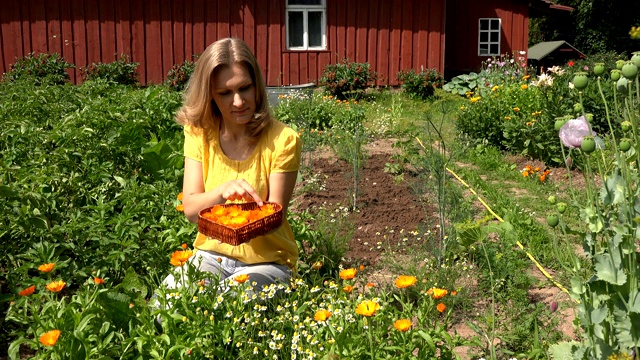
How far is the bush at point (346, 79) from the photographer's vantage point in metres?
12.6

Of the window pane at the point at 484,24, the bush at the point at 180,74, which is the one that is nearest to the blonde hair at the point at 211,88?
the bush at the point at 180,74

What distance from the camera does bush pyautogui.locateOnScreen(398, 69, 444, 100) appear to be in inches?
512

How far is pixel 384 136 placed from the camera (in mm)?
7609

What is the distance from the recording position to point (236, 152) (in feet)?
9.85

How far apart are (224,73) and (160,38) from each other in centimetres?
1071

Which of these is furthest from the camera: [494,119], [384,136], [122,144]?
[384,136]

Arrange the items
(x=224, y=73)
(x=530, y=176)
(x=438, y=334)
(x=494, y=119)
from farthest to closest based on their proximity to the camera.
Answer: (x=494, y=119) → (x=530, y=176) → (x=224, y=73) → (x=438, y=334)

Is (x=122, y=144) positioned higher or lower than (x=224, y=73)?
lower

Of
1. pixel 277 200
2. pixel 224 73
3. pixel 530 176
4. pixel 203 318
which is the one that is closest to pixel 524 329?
pixel 277 200

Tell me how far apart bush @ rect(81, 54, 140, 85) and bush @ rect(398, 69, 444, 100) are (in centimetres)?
477

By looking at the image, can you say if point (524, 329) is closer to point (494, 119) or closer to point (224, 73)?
point (224, 73)

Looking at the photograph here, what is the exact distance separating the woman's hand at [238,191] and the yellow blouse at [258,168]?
0.25 meters

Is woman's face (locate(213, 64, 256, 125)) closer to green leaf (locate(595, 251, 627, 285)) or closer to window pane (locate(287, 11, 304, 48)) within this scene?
green leaf (locate(595, 251, 627, 285))

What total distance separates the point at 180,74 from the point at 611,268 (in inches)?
455
